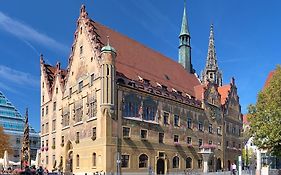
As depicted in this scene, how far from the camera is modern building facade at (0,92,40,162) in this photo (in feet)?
430

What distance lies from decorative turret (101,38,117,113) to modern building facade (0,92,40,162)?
293ft

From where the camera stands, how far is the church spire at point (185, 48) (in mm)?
77706

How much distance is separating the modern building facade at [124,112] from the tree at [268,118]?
1563 centimetres

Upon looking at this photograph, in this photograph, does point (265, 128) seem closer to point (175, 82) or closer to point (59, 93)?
point (175, 82)

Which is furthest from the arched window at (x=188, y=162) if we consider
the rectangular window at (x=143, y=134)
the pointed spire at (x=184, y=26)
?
the pointed spire at (x=184, y=26)

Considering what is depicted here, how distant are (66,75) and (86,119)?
11.9 meters

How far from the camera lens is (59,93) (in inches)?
2442

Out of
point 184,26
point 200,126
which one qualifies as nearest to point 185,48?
point 184,26

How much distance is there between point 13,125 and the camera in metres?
138

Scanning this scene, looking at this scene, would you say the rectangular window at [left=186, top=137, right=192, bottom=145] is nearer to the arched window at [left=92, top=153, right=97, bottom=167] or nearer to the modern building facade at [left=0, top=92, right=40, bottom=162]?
the arched window at [left=92, top=153, right=97, bottom=167]

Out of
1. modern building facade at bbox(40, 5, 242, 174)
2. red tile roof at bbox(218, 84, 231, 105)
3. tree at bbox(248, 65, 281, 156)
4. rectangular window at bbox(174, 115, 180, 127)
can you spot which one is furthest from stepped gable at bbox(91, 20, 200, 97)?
tree at bbox(248, 65, 281, 156)

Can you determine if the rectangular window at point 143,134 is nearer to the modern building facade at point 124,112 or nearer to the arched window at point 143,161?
the modern building facade at point 124,112

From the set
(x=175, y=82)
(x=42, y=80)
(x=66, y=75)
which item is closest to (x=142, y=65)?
(x=175, y=82)

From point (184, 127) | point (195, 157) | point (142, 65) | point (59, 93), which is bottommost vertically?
point (195, 157)
